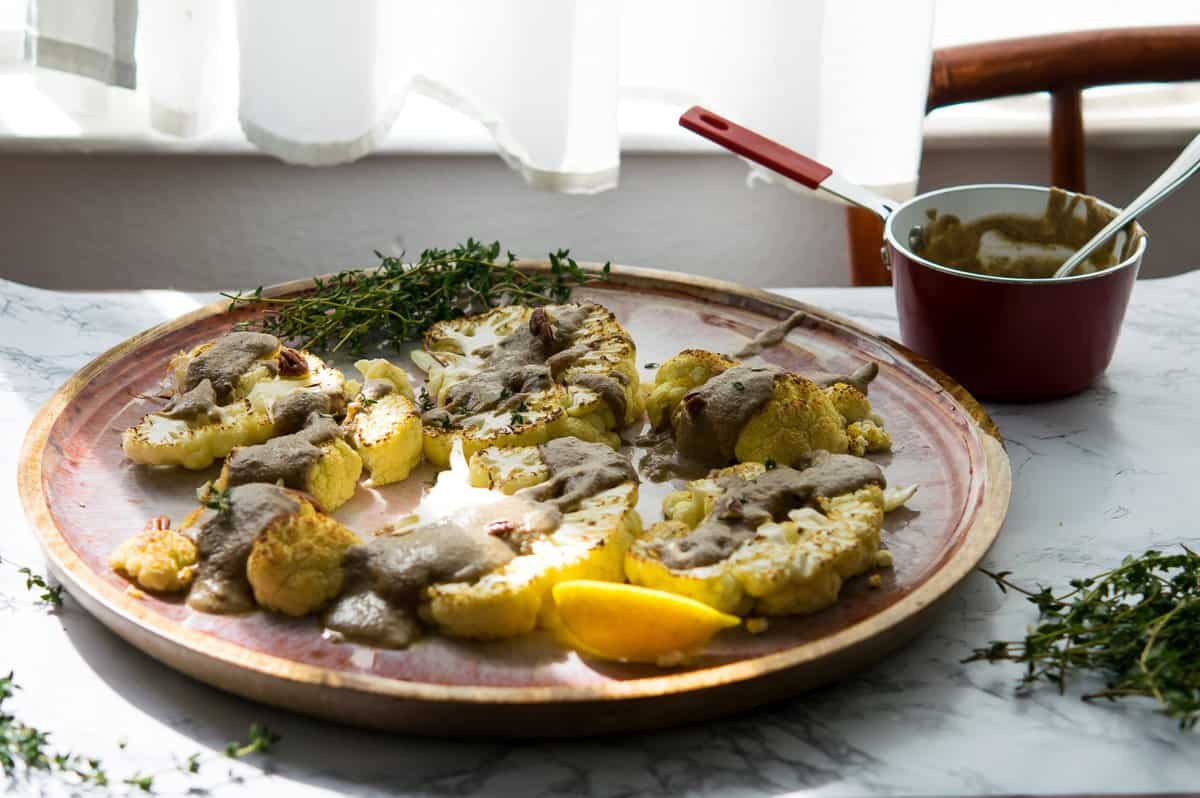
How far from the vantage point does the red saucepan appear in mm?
1383

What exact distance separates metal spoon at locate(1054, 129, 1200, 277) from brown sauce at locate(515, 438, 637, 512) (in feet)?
1.84

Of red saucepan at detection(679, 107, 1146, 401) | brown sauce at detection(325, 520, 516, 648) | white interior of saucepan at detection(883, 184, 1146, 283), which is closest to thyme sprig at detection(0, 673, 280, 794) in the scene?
brown sauce at detection(325, 520, 516, 648)

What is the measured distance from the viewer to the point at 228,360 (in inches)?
53.6

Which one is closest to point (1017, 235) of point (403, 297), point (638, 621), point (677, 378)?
point (677, 378)

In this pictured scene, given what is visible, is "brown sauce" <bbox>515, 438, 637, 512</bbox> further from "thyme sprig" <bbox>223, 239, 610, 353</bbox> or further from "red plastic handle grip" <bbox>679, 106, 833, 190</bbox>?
"red plastic handle grip" <bbox>679, 106, 833, 190</bbox>

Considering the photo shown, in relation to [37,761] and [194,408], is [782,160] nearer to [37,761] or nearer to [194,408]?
[194,408]

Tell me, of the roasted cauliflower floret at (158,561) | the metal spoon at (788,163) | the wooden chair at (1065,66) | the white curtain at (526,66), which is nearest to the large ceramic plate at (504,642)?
the roasted cauliflower floret at (158,561)

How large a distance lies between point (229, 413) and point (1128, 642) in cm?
80

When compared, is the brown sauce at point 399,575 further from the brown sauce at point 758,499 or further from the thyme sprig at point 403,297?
the thyme sprig at point 403,297

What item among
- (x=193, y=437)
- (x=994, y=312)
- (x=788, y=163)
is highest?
(x=788, y=163)

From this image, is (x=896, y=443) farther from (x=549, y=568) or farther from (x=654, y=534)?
(x=549, y=568)

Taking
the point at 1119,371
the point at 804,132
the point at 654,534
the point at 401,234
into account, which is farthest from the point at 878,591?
the point at 401,234

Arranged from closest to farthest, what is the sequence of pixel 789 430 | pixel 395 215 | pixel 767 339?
pixel 789 430 < pixel 767 339 < pixel 395 215

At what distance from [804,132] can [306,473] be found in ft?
3.64
